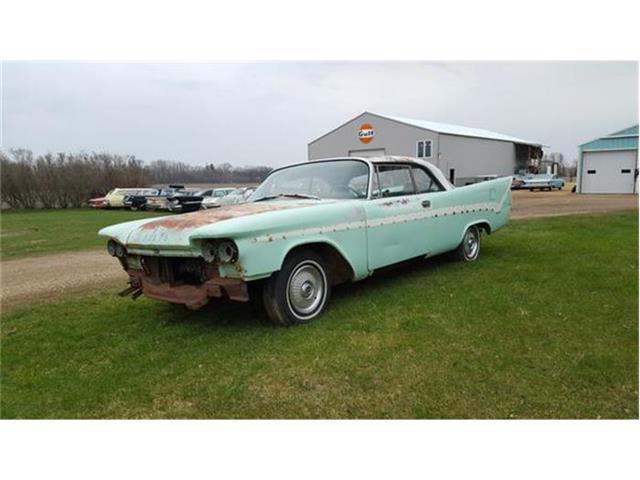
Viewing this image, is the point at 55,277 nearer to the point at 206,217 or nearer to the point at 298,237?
the point at 206,217

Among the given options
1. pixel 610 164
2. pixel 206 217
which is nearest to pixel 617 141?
pixel 610 164

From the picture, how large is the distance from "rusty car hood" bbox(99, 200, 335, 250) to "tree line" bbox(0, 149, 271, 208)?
21679mm

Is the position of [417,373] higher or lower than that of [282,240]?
lower

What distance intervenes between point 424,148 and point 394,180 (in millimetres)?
31365

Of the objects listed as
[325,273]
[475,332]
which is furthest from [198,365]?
[475,332]

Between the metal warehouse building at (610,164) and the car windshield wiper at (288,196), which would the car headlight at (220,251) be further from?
the metal warehouse building at (610,164)

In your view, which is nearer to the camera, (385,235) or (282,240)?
(282,240)

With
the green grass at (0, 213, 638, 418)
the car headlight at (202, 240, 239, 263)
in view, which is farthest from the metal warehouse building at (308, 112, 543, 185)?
the car headlight at (202, 240, 239, 263)

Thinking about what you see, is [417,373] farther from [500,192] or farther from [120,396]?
[500,192]

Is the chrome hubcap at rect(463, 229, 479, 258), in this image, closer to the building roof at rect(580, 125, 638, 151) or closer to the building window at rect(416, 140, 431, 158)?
the building roof at rect(580, 125, 638, 151)

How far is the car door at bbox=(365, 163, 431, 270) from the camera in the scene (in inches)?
173

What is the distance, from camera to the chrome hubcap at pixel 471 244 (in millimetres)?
6117

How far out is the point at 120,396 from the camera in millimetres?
2785

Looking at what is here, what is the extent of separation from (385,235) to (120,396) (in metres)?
2.82
